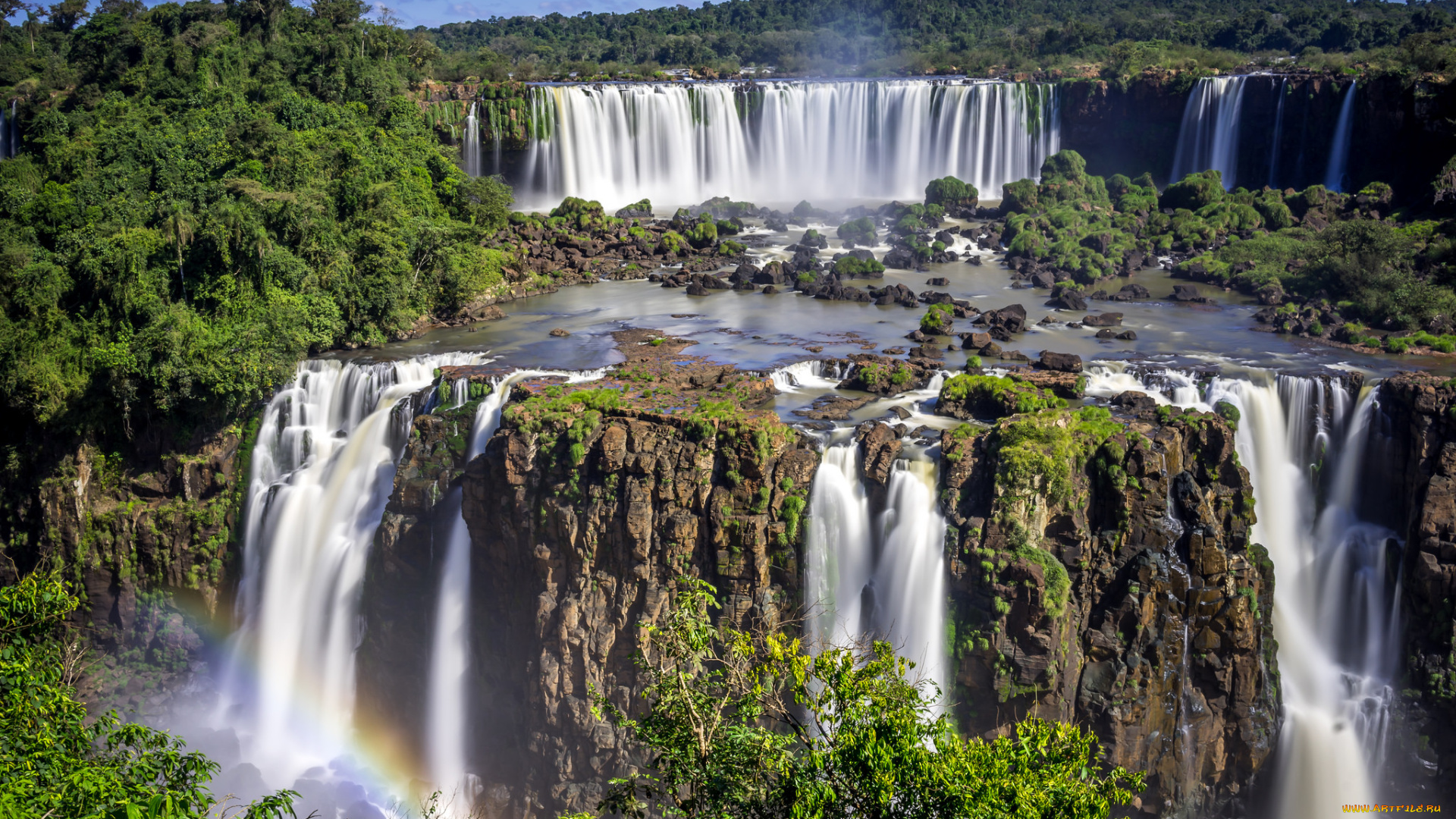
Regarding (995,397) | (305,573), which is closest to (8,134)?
(305,573)

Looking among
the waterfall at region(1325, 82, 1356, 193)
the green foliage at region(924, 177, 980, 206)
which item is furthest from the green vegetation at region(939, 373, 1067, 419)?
the waterfall at region(1325, 82, 1356, 193)

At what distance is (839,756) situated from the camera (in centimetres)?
1069

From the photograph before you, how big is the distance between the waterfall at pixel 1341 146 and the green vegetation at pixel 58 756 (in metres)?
53.4

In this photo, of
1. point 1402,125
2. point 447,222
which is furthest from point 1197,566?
point 1402,125

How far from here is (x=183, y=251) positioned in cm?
3197

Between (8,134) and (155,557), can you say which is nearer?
(155,557)

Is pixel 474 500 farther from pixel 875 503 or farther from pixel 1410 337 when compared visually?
pixel 1410 337

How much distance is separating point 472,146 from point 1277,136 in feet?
132

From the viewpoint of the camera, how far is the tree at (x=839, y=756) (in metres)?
10.5

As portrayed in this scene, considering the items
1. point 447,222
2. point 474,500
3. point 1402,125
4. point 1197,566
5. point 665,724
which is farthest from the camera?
point 1402,125

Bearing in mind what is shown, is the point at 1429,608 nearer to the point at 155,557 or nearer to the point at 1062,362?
the point at 1062,362

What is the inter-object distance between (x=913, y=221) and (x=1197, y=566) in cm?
3119

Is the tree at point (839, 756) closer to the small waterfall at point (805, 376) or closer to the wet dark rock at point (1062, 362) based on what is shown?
the small waterfall at point (805, 376)

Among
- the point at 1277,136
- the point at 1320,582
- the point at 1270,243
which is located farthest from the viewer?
the point at 1277,136
